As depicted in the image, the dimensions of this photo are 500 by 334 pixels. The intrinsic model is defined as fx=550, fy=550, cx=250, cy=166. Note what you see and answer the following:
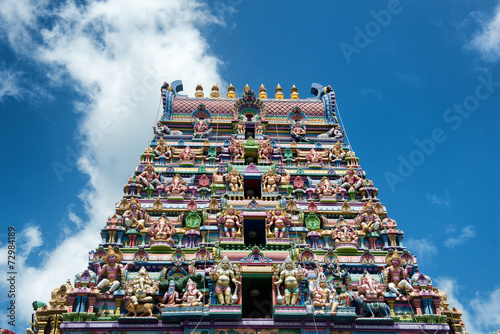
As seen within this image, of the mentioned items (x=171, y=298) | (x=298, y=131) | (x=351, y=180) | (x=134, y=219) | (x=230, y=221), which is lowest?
(x=171, y=298)

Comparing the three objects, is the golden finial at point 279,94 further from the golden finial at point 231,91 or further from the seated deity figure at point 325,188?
the seated deity figure at point 325,188

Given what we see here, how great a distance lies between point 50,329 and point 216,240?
26.0 feet

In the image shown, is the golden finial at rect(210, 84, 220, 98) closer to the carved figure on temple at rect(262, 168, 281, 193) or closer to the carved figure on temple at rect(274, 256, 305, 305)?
the carved figure on temple at rect(262, 168, 281, 193)

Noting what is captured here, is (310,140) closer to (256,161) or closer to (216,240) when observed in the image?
(256,161)

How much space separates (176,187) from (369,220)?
33.6ft

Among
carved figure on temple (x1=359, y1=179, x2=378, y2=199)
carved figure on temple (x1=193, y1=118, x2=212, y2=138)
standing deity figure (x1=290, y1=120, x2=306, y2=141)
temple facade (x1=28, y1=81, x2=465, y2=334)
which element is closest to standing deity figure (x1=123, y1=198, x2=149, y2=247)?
temple facade (x1=28, y1=81, x2=465, y2=334)

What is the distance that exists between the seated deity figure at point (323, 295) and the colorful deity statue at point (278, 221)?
3.72 meters

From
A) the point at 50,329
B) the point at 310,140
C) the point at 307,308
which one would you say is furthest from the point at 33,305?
the point at 310,140

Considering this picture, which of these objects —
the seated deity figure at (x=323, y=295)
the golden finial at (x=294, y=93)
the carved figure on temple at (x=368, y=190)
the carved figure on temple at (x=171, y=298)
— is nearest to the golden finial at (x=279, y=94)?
the golden finial at (x=294, y=93)

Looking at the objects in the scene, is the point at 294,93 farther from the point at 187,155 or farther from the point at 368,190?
the point at 368,190

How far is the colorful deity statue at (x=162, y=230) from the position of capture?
25578 mm

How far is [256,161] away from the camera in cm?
3353

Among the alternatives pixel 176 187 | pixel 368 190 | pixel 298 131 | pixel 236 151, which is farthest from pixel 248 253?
pixel 298 131

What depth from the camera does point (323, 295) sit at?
21953mm
